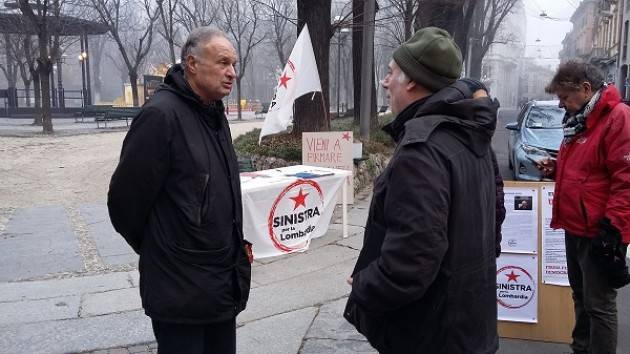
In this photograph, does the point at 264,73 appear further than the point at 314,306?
Yes

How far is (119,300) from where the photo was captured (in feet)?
15.0

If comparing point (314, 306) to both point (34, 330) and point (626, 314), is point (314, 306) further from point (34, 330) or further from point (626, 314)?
point (626, 314)

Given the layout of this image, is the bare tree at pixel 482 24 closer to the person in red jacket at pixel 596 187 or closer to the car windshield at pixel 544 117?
the car windshield at pixel 544 117

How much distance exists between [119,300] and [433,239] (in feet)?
11.6

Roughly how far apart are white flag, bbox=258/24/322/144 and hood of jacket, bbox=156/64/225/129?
5.43 meters

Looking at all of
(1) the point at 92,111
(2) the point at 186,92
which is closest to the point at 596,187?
(2) the point at 186,92

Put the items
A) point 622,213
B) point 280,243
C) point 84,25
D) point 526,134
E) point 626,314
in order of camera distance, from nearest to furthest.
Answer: point 622,213, point 626,314, point 280,243, point 526,134, point 84,25

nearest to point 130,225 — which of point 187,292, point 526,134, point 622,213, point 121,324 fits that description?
point 187,292

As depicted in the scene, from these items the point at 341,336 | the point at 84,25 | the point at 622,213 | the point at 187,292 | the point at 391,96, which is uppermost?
the point at 84,25

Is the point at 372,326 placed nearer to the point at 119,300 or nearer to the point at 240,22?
the point at 119,300

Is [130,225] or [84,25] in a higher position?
[84,25]

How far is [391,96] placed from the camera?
80.7 inches

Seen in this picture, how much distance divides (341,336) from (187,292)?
189 centimetres

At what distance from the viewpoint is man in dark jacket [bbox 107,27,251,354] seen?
228 cm
